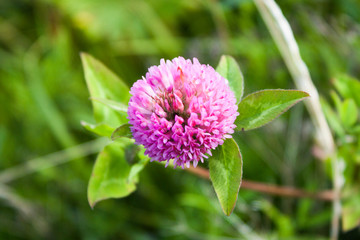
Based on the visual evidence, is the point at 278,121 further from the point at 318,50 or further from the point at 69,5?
the point at 69,5

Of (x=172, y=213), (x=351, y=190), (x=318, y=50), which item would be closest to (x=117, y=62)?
(x=172, y=213)

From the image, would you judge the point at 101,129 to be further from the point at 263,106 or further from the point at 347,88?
the point at 347,88

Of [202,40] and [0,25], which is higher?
[0,25]

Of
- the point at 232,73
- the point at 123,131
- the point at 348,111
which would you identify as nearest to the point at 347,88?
the point at 348,111

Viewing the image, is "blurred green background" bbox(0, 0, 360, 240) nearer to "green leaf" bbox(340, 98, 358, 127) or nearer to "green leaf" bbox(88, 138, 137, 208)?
"green leaf" bbox(340, 98, 358, 127)

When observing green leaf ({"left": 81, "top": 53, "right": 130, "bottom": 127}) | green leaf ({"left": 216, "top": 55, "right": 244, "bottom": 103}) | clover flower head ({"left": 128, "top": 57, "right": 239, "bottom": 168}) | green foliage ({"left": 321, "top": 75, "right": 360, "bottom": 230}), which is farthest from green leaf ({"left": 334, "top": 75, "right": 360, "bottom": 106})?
green leaf ({"left": 81, "top": 53, "right": 130, "bottom": 127})
